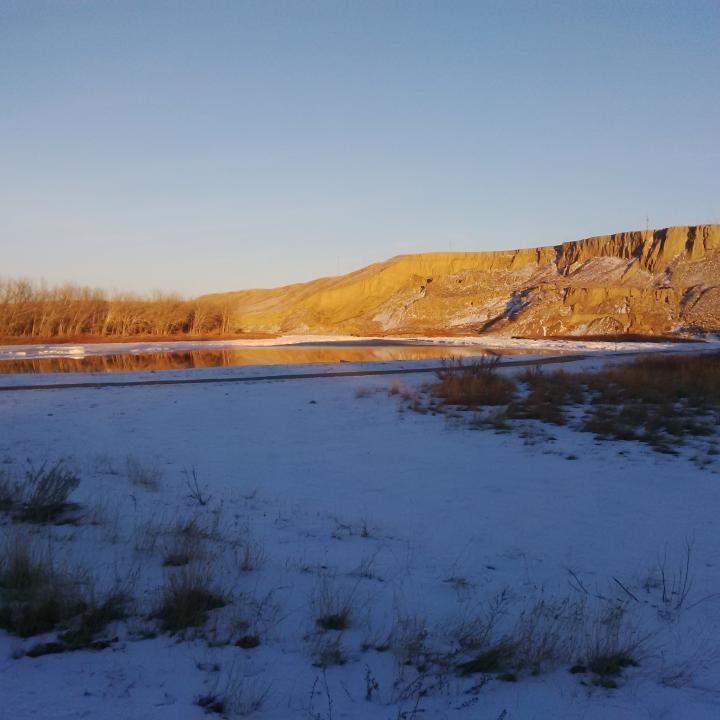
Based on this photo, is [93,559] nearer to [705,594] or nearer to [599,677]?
[599,677]

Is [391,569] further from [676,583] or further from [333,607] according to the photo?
[676,583]

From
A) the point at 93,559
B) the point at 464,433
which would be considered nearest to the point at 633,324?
the point at 464,433

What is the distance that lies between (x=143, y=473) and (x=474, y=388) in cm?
896

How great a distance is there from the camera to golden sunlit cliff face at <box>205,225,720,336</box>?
183 ft

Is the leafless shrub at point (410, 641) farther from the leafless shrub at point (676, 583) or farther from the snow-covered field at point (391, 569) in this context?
the leafless shrub at point (676, 583)

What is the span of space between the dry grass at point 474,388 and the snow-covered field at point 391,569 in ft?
11.7

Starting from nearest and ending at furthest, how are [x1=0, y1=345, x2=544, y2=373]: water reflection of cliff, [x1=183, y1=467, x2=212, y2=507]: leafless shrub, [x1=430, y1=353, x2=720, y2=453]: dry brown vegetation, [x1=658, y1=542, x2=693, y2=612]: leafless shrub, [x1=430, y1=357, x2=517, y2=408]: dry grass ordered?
[x1=658, y1=542, x2=693, y2=612]: leafless shrub → [x1=183, y1=467, x2=212, y2=507]: leafless shrub → [x1=430, y1=353, x2=720, y2=453]: dry brown vegetation → [x1=430, y1=357, x2=517, y2=408]: dry grass → [x1=0, y1=345, x2=544, y2=373]: water reflection of cliff

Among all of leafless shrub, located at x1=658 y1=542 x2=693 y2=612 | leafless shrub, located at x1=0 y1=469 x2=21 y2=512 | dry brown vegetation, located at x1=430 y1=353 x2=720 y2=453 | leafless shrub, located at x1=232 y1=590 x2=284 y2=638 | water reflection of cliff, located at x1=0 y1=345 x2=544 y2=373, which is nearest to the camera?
leafless shrub, located at x1=232 y1=590 x2=284 y2=638

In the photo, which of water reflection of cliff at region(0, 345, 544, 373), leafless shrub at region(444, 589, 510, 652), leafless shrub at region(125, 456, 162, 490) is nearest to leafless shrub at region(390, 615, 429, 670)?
leafless shrub at region(444, 589, 510, 652)

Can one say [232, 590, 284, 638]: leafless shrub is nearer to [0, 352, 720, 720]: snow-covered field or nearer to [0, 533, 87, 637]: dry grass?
[0, 352, 720, 720]: snow-covered field

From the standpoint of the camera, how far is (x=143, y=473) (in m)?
7.35

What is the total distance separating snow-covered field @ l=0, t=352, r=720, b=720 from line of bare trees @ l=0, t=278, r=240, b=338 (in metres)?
48.3

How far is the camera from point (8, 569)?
3.88 metres

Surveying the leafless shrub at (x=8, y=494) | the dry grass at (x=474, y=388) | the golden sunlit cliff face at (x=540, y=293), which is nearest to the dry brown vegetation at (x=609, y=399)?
the dry grass at (x=474, y=388)
